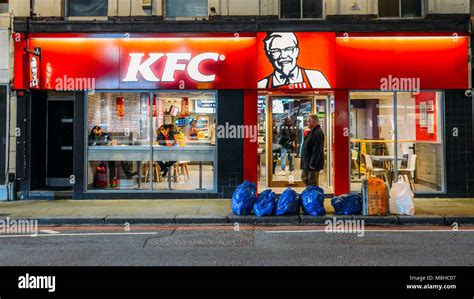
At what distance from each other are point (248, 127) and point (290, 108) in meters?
1.76

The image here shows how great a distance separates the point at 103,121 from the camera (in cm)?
1334

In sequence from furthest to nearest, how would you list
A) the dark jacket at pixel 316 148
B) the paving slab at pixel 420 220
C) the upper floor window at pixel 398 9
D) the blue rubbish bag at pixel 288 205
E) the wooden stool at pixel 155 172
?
the upper floor window at pixel 398 9 < the wooden stool at pixel 155 172 < the dark jacket at pixel 316 148 < the blue rubbish bag at pixel 288 205 < the paving slab at pixel 420 220

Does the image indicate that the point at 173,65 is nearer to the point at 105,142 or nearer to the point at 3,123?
the point at 105,142

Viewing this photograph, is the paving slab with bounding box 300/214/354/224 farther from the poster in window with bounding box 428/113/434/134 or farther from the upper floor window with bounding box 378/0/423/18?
the upper floor window with bounding box 378/0/423/18

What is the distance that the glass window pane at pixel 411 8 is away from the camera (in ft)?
43.8

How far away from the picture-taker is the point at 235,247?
25.9ft

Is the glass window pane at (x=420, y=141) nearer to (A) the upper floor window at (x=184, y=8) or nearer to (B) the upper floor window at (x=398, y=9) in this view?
(B) the upper floor window at (x=398, y=9)

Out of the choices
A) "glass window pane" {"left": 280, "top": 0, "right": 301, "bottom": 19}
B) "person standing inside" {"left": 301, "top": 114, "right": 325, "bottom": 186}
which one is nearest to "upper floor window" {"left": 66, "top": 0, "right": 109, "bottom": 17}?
"glass window pane" {"left": 280, "top": 0, "right": 301, "bottom": 19}

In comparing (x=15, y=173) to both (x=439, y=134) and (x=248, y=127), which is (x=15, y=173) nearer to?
(x=248, y=127)

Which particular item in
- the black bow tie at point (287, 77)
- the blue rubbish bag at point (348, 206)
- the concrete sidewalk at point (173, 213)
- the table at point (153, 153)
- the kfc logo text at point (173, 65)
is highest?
the kfc logo text at point (173, 65)

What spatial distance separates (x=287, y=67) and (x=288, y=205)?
4.38 m

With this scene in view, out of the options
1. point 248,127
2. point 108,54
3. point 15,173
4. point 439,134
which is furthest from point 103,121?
point 439,134

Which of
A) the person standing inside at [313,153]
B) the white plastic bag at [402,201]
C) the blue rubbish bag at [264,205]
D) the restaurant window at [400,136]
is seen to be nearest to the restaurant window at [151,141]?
the person standing inside at [313,153]

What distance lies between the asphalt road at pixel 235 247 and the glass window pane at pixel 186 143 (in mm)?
3427
